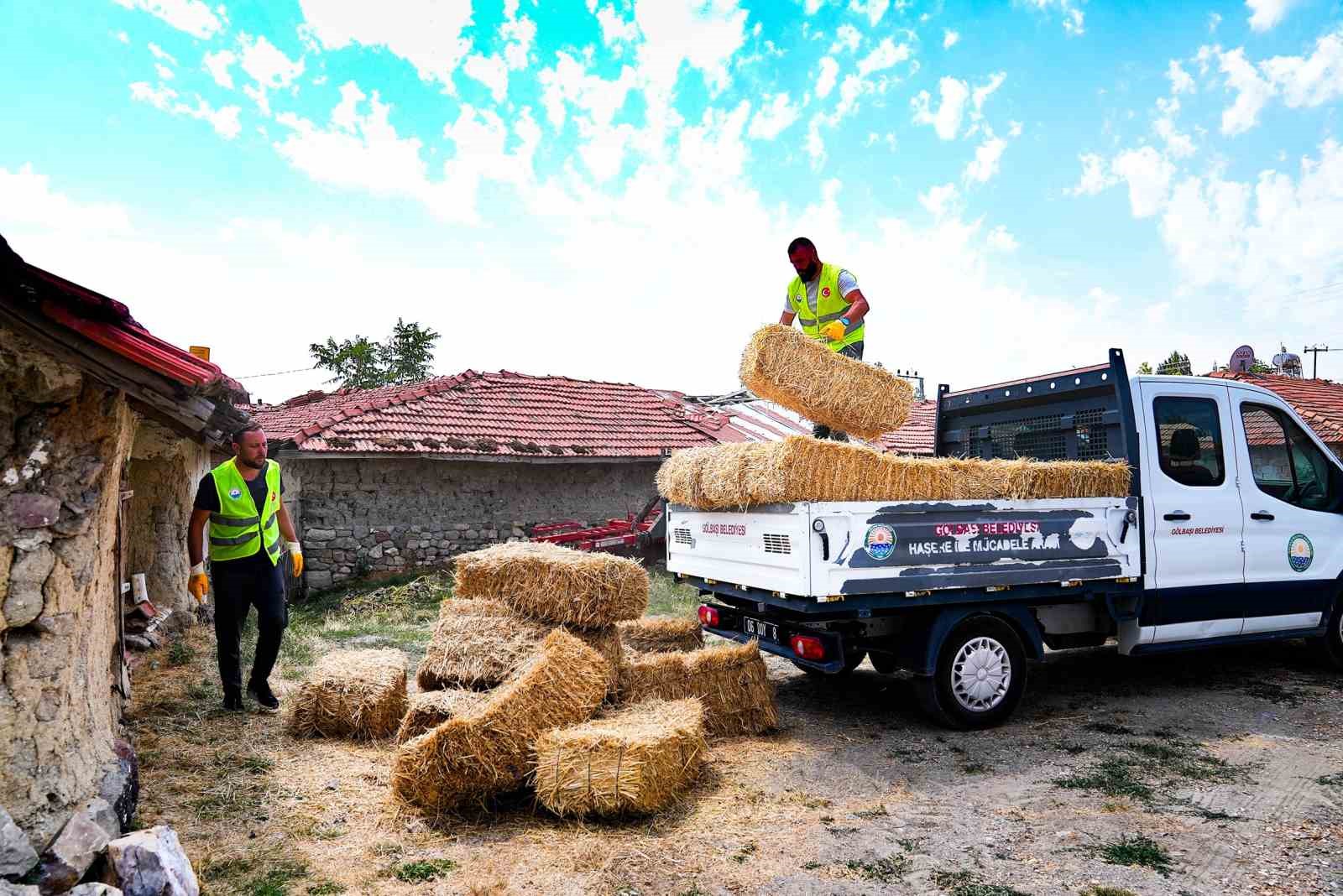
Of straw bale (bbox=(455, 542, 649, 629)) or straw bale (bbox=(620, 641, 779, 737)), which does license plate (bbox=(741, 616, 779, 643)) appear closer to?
straw bale (bbox=(620, 641, 779, 737))

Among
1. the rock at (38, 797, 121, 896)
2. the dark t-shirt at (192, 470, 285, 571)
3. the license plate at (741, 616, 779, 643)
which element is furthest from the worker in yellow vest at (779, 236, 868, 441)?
the rock at (38, 797, 121, 896)

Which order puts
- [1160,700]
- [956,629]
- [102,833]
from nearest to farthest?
[102,833], [956,629], [1160,700]

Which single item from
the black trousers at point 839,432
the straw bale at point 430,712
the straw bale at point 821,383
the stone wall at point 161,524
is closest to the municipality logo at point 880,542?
the straw bale at point 821,383

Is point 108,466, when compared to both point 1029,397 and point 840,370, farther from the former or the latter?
point 1029,397

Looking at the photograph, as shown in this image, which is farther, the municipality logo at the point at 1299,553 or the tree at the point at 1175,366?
the tree at the point at 1175,366

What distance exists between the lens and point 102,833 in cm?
330

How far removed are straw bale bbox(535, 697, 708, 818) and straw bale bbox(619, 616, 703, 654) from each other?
212 cm

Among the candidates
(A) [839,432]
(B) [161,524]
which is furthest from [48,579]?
(B) [161,524]

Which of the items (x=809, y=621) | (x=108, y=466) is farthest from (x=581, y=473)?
(x=108, y=466)

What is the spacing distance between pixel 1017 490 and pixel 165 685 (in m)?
6.57

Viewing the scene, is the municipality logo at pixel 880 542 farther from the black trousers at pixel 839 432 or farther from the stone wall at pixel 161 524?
the stone wall at pixel 161 524

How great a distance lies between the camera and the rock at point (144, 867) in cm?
314

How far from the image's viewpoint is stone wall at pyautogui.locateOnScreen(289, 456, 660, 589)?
1323 cm

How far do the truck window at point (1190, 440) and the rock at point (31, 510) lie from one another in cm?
656
